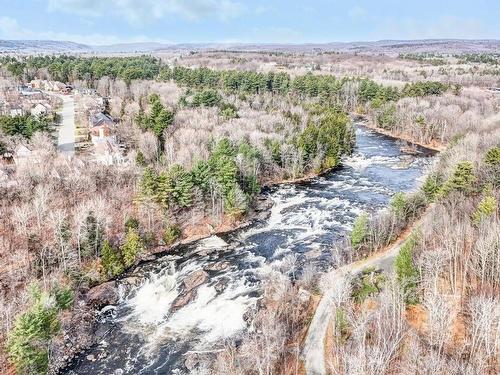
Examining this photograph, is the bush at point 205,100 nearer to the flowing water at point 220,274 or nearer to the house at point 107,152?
the house at point 107,152

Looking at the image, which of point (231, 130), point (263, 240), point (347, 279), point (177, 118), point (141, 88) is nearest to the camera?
point (347, 279)

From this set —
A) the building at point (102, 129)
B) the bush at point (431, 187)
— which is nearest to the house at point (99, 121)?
the building at point (102, 129)

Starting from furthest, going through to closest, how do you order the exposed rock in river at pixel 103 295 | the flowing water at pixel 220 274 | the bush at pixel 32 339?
the exposed rock in river at pixel 103 295 < the flowing water at pixel 220 274 < the bush at pixel 32 339

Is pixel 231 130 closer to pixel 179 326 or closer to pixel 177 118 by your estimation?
pixel 177 118

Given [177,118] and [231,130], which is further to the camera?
[177,118]

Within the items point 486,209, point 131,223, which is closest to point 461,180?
point 486,209

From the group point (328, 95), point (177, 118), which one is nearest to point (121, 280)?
point (177, 118)

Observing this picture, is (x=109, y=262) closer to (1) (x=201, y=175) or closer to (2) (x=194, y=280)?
(2) (x=194, y=280)
